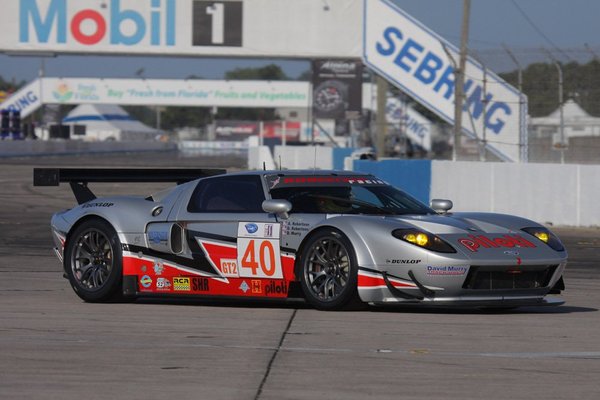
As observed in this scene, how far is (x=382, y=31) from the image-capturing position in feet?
107

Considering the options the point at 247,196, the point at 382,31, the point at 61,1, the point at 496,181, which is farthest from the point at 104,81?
the point at 247,196

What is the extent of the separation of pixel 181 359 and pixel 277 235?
254 cm

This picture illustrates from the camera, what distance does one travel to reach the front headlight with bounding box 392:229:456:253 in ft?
29.7

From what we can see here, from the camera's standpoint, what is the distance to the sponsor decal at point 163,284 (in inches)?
393

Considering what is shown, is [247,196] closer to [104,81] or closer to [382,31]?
[382,31]

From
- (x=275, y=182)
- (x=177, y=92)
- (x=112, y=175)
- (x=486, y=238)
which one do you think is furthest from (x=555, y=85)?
(x=177, y=92)

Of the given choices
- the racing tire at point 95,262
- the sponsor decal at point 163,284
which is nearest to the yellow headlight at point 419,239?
the sponsor decal at point 163,284

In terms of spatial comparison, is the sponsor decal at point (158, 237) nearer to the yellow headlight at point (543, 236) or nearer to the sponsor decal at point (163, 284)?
the sponsor decal at point (163, 284)

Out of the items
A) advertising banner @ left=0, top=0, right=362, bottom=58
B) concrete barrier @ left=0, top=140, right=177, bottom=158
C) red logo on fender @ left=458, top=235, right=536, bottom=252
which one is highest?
advertising banner @ left=0, top=0, right=362, bottom=58

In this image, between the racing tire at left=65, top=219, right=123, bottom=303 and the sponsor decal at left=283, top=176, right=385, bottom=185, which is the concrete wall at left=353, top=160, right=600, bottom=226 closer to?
the sponsor decal at left=283, top=176, right=385, bottom=185

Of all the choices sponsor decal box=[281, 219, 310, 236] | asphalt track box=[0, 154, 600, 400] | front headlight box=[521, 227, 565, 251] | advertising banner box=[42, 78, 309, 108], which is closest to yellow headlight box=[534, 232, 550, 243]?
front headlight box=[521, 227, 565, 251]

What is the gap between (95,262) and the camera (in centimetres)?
1032

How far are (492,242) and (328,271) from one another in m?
1.21

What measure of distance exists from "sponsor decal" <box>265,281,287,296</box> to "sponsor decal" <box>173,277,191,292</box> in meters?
0.69
